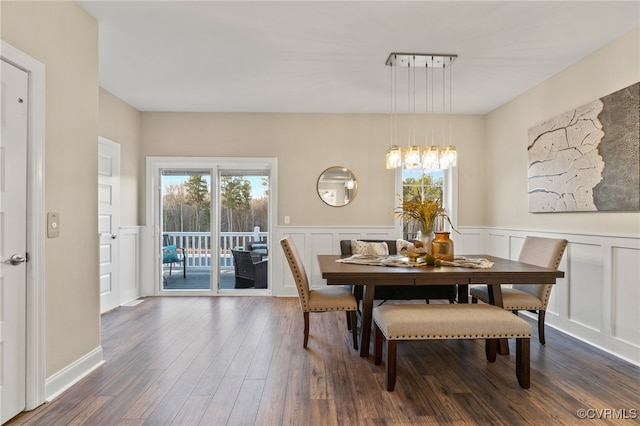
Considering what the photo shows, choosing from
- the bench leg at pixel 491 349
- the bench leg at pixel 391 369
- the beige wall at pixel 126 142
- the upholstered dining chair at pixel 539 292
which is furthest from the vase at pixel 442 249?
the beige wall at pixel 126 142

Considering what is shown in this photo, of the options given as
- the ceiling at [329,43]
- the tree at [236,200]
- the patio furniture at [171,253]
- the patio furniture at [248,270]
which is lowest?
the patio furniture at [248,270]

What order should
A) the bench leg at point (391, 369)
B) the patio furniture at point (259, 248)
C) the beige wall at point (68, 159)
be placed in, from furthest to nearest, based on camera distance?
the patio furniture at point (259, 248), the bench leg at point (391, 369), the beige wall at point (68, 159)

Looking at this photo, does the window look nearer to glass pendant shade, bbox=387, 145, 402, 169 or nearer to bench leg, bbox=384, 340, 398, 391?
glass pendant shade, bbox=387, 145, 402, 169

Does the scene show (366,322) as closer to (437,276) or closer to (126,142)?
(437,276)

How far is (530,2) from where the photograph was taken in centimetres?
261

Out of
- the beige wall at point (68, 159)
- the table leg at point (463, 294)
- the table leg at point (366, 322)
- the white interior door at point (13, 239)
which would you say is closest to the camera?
the white interior door at point (13, 239)

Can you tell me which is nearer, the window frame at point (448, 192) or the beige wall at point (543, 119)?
the beige wall at point (543, 119)

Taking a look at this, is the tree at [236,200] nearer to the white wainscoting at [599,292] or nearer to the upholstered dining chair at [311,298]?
the upholstered dining chair at [311,298]

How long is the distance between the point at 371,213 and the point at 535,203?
83.1 inches

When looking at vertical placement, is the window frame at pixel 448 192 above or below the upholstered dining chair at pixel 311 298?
above

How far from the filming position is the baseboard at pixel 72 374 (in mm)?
2352

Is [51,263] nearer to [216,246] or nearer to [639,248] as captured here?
[216,246]

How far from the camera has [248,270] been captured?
5434 millimetres

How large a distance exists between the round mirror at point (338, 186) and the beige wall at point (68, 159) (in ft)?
10.4
